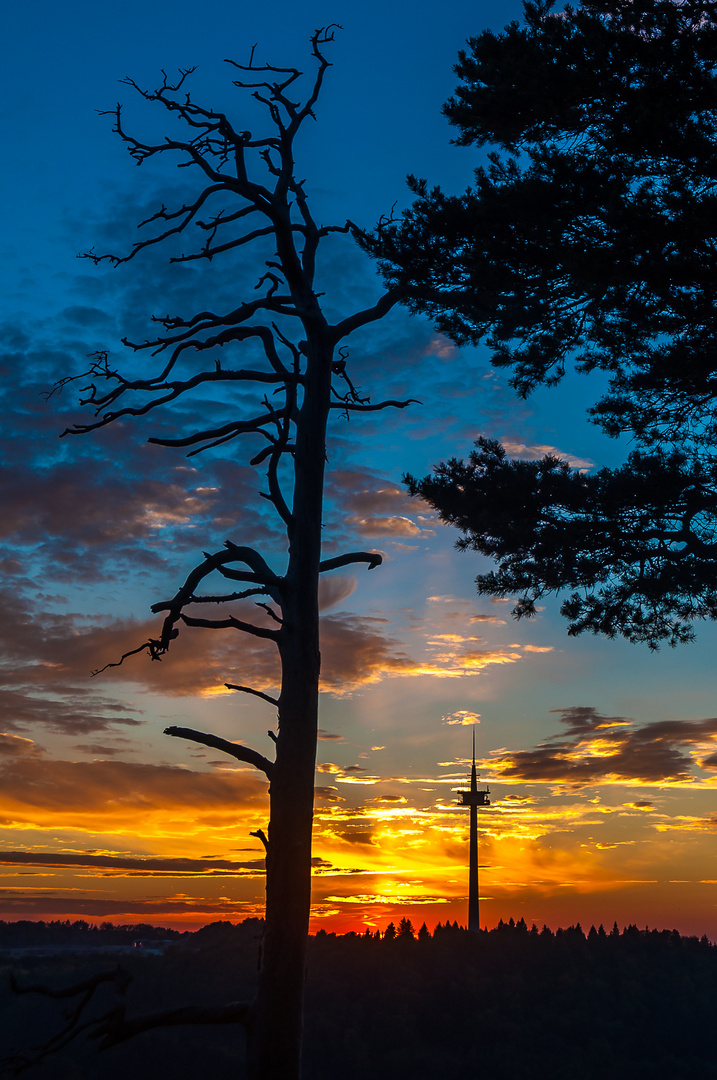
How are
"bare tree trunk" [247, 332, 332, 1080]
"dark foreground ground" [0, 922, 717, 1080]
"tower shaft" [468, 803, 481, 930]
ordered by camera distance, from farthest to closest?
1. "dark foreground ground" [0, 922, 717, 1080]
2. "tower shaft" [468, 803, 481, 930]
3. "bare tree trunk" [247, 332, 332, 1080]

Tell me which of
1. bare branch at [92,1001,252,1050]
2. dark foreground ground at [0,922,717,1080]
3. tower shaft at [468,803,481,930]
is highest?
bare branch at [92,1001,252,1050]

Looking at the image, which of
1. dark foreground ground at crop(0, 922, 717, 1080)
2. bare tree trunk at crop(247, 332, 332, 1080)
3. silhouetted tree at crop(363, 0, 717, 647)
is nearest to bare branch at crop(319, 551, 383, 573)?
bare tree trunk at crop(247, 332, 332, 1080)

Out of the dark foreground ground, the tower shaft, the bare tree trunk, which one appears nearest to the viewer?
the bare tree trunk

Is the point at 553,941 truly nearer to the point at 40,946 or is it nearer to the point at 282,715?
the point at 40,946

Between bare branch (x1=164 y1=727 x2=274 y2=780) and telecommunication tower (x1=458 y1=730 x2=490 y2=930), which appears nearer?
bare branch (x1=164 y1=727 x2=274 y2=780)

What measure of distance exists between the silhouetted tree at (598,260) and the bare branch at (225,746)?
567 centimetres

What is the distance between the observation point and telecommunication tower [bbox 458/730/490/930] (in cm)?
6550

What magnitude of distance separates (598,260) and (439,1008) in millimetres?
127315

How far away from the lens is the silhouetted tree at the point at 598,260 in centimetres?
856

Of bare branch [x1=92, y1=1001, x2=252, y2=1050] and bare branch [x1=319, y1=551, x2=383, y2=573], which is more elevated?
bare branch [x1=319, y1=551, x2=383, y2=573]

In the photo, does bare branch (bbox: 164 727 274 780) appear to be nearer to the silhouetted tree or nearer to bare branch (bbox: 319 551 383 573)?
bare branch (bbox: 319 551 383 573)

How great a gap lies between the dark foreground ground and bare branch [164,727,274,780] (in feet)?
288

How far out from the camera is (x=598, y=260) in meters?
8.34

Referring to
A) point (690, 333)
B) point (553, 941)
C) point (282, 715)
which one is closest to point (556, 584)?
point (690, 333)
